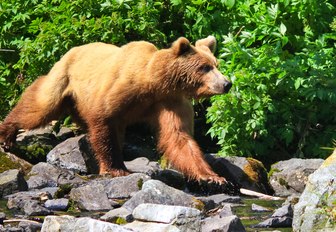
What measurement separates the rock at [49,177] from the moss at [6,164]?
1.53 ft

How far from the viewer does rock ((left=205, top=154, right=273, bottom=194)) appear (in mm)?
9266

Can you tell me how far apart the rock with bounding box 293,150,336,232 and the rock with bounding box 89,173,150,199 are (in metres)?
2.85

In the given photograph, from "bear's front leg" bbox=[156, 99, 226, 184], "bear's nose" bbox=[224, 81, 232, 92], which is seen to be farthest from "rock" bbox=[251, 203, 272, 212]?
"bear's nose" bbox=[224, 81, 232, 92]

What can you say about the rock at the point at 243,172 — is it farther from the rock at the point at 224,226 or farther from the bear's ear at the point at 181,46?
the rock at the point at 224,226

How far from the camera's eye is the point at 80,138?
33.7 feet

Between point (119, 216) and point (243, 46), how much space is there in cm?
421

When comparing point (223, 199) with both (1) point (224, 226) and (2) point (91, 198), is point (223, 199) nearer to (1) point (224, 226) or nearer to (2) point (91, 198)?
(2) point (91, 198)

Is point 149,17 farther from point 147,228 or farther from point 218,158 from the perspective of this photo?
point 147,228

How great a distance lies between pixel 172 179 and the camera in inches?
363

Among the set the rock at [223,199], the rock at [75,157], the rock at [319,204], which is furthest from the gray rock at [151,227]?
the rock at [75,157]

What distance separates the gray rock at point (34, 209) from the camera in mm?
7344

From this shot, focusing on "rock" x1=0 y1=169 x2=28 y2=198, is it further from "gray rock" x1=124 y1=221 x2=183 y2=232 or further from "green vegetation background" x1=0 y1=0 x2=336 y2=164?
"green vegetation background" x1=0 y1=0 x2=336 y2=164

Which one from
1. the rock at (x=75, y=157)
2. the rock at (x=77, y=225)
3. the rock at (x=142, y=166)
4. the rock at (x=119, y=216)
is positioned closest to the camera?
the rock at (x=77, y=225)

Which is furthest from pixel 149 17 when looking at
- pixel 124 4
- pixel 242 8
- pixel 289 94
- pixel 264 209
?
pixel 264 209
